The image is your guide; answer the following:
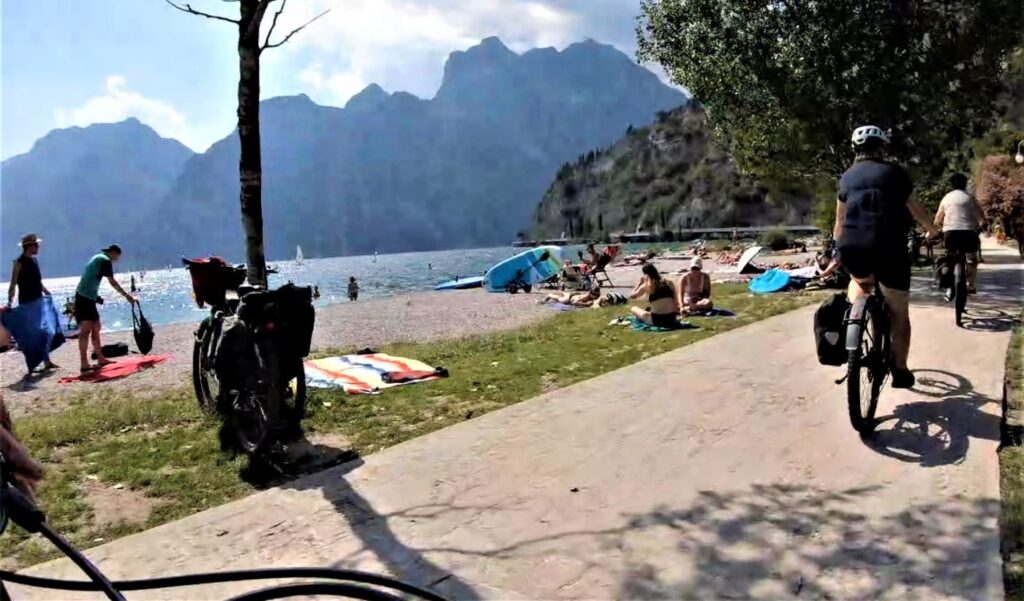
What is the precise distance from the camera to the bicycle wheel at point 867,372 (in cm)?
479

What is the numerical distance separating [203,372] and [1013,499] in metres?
6.68

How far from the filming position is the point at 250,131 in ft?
20.8

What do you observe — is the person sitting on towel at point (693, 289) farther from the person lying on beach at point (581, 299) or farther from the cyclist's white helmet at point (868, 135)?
the cyclist's white helmet at point (868, 135)

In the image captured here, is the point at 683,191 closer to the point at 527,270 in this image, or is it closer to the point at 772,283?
the point at 527,270

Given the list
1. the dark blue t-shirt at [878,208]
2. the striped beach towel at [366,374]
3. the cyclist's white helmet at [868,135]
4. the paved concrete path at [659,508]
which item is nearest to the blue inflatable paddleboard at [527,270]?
the striped beach towel at [366,374]

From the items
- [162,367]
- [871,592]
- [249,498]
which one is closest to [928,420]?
[871,592]

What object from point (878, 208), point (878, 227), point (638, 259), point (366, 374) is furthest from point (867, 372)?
point (638, 259)

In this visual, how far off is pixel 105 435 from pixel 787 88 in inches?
577

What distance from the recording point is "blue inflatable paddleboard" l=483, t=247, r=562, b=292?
32.4 m

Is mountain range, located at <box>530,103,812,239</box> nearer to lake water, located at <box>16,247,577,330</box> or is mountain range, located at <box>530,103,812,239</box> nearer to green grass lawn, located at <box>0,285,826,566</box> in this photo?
lake water, located at <box>16,247,577,330</box>

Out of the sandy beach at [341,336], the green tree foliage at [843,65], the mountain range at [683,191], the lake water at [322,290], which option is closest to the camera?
the sandy beach at [341,336]

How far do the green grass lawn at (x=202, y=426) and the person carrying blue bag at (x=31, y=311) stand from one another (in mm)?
3820

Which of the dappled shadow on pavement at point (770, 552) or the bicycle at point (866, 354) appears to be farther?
the bicycle at point (866, 354)

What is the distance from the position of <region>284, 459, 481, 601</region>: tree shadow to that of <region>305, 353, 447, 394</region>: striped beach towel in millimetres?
2984
